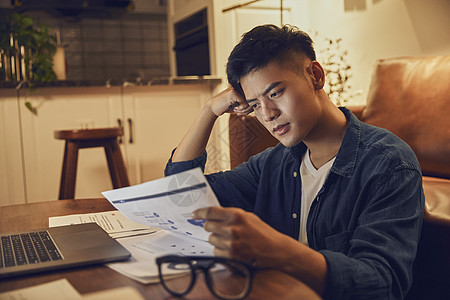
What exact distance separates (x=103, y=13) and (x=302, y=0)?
72.6 inches

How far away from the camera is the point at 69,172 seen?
2.29 meters

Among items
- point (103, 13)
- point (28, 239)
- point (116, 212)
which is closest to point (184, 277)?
point (28, 239)

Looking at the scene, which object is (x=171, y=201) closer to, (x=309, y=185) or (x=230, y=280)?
(x=230, y=280)

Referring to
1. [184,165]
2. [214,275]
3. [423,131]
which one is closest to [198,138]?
[184,165]

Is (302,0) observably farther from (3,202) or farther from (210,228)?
(210,228)

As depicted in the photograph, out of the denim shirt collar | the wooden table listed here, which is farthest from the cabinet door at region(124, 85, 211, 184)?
the wooden table

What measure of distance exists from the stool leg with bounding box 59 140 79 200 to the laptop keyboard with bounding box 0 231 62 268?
Result: 1538 mm

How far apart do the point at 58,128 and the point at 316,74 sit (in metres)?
2.20

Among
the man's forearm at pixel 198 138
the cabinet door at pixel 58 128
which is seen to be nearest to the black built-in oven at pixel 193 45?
the cabinet door at pixel 58 128

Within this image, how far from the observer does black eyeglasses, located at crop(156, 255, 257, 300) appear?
0.47m

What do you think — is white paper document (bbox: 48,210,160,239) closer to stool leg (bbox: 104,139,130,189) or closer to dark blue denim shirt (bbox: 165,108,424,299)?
dark blue denim shirt (bbox: 165,108,424,299)

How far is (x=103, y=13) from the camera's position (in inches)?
157

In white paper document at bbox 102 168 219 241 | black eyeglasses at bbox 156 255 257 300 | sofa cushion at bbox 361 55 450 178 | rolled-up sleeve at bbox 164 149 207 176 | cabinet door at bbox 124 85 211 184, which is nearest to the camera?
black eyeglasses at bbox 156 255 257 300

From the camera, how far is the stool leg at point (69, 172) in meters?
2.28
